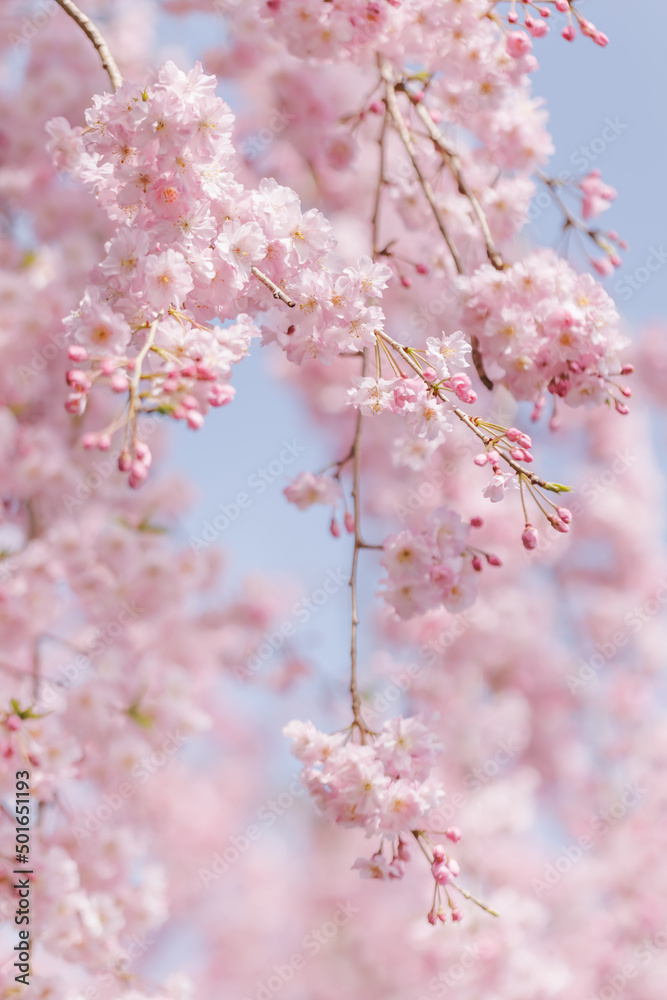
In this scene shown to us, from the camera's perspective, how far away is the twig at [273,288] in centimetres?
171

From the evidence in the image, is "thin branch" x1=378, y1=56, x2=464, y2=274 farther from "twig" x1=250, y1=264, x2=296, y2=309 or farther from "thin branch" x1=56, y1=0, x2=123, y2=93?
"thin branch" x1=56, y1=0, x2=123, y2=93

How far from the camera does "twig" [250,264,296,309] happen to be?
1.71 metres

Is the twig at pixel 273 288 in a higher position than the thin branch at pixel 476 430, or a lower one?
higher

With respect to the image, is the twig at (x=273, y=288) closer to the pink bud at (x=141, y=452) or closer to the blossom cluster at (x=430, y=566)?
the pink bud at (x=141, y=452)

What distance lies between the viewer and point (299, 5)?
2.47 metres

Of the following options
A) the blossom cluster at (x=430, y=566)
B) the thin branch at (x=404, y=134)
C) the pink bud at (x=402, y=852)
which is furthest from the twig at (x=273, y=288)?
the pink bud at (x=402, y=852)

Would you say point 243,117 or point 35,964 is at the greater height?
point 243,117

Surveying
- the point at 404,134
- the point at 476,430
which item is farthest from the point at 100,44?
the point at 476,430

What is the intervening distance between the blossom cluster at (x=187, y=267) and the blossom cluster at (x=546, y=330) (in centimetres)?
53

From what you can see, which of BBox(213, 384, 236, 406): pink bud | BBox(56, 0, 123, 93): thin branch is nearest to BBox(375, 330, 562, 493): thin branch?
BBox(213, 384, 236, 406): pink bud

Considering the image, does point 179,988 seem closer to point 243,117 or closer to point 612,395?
point 612,395

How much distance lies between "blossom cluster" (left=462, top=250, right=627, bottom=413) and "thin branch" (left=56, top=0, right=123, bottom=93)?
100 centimetres

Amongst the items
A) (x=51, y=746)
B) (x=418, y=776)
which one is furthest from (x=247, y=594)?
(x=418, y=776)

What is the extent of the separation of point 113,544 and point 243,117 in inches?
149
